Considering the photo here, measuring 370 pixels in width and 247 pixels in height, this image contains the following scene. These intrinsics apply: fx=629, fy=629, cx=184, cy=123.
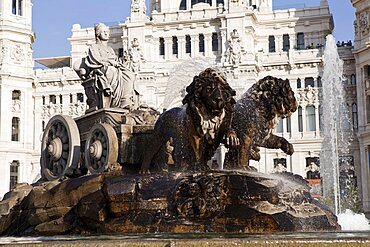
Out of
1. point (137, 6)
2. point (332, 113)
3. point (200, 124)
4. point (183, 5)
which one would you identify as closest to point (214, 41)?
point (137, 6)

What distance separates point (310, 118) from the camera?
58750 millimetres

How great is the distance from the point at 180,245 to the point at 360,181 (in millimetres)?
48971

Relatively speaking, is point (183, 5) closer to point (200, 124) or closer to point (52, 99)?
point (52, 99)

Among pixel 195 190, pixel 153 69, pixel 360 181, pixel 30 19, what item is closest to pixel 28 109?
pixel 30 19

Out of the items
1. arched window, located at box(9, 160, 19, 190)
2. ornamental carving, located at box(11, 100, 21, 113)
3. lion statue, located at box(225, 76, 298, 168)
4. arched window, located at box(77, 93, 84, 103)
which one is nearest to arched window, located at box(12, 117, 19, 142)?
ornamental carving, located at box(11, 100, 21, 113)

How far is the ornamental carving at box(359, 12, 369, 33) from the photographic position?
53297 mm

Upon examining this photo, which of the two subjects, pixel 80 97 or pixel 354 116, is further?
pixel 80 97

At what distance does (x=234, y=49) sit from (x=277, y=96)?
46.4 m

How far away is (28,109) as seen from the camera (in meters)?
62.9

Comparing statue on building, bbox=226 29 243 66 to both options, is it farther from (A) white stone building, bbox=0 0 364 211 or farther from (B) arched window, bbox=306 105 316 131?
(B) arched window, bbox=306 105 316 131

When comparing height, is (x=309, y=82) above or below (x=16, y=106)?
above

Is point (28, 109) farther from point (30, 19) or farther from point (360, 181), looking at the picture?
point (360, 181)

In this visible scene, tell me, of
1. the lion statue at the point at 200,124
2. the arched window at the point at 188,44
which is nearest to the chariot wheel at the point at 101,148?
the lion statue at the point at 200,124

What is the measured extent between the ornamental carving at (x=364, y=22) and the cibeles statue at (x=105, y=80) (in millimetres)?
42348
